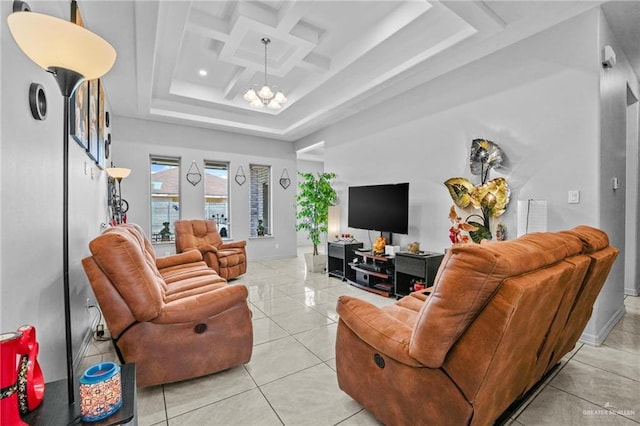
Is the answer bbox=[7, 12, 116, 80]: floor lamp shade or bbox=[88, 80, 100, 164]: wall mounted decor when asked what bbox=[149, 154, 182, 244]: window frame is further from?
bbox=[7, 12, 116, 80]: floor lamp shade

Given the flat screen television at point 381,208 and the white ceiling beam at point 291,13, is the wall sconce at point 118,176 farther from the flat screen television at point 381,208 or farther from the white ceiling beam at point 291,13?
the flat screen television at point 381,208

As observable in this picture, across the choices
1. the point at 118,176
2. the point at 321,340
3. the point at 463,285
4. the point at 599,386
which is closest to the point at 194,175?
the point at 118,176

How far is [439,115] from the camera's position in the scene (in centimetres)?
395

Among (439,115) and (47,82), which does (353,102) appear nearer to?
(439,115)

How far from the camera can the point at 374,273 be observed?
167 inches

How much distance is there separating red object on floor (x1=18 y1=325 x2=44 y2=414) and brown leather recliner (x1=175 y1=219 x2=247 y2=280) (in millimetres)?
3700

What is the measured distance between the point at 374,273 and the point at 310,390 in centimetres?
242

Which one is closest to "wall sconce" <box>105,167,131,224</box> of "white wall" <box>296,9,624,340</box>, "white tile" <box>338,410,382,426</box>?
"white wall" <box>296,9,624,340</box>

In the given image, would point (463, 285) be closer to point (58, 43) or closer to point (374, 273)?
point (58, 43)

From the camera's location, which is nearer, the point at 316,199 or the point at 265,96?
the point at 265,96

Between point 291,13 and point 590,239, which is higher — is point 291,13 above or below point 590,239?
above

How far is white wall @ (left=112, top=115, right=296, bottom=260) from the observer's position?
555 centimetres

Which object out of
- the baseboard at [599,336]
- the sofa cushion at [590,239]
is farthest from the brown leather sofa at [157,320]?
the baseboard at [599,336]

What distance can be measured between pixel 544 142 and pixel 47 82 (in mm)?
4031
